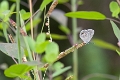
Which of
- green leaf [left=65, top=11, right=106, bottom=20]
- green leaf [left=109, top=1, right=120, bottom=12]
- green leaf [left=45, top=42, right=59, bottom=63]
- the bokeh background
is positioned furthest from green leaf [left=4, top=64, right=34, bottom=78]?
the bokeh background

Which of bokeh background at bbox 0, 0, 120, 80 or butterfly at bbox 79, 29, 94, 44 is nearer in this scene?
butterfly at bbox 79, 29, 94, 44

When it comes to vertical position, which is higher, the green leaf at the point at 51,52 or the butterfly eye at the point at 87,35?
the butterfly eye at the point at 87,35

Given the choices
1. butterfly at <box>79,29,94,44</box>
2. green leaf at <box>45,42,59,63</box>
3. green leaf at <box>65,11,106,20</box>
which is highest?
green leaf at <box>65,11,106,20</box>

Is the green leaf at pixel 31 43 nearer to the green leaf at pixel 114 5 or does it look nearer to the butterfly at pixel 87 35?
the butterfly at pixel 87 35

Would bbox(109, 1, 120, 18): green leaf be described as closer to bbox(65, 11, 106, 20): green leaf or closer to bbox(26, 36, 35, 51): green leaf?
bbox(65, 11, 106, 20): green leaf

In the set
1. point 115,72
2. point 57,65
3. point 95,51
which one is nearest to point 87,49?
point 95,51

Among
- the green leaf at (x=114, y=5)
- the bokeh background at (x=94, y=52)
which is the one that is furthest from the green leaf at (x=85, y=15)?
the bokeh background at (x=94, y=52)

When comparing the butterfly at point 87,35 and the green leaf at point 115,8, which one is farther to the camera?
the green leaf at point 115,8

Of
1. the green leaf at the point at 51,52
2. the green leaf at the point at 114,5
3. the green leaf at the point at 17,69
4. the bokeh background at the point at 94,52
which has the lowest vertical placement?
the bokeh background at the point at 94,52

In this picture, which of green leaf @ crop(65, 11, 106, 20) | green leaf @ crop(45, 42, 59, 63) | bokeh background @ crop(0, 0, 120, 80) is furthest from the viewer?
bokeh background @ crop(0, 0, 120, 80)
